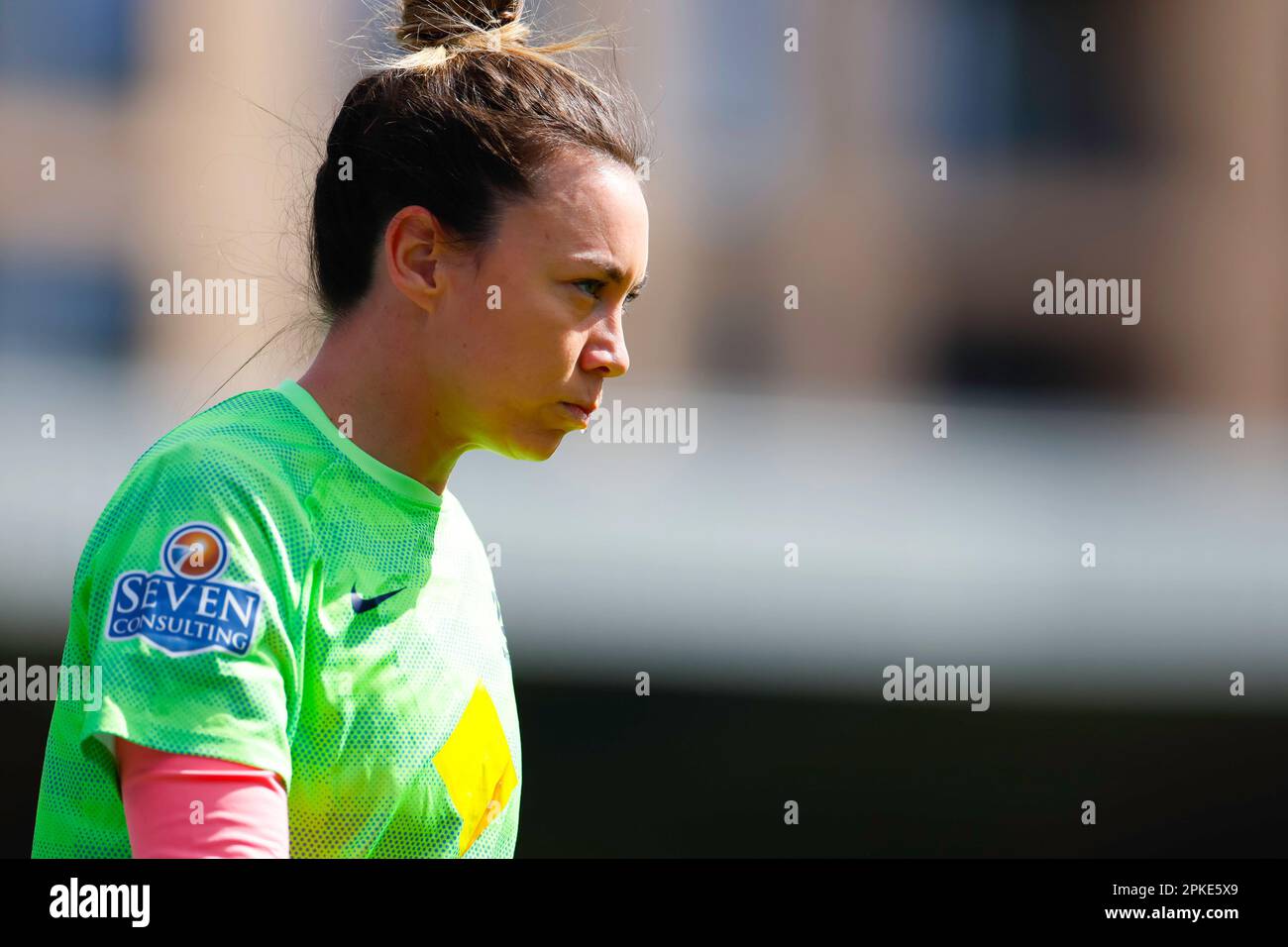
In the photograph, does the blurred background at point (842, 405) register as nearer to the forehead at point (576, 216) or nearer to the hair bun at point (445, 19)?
the hair bun at point (445, 19)

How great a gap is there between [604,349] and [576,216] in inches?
8.1

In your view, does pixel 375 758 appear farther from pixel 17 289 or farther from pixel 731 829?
pixel 17 289

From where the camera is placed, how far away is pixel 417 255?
2.18m

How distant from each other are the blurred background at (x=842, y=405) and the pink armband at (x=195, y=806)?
14.2 ft

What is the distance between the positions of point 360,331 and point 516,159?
36 cm

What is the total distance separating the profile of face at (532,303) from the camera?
2.14 meters

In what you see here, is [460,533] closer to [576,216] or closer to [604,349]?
[604,349]

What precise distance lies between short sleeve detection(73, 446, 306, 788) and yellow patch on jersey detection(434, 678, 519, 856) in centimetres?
30

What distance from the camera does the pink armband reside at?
1.64 metres

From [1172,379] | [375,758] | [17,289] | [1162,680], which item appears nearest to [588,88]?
[375,758]
